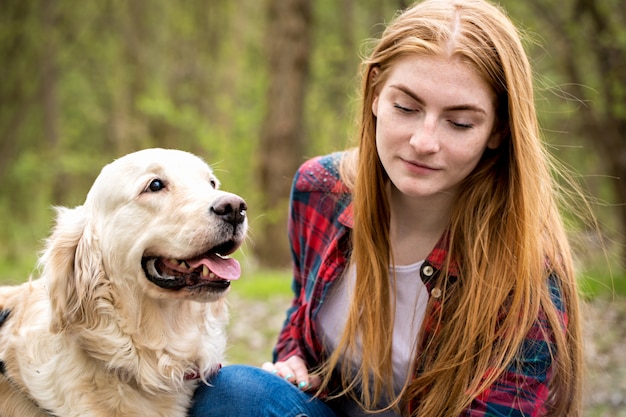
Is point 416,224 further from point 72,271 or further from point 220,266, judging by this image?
point 72,271

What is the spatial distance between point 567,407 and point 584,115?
23.1 ft

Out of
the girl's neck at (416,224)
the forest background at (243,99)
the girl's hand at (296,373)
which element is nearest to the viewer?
the girl's neck at (416,224)

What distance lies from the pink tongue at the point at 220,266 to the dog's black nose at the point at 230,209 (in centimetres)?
16

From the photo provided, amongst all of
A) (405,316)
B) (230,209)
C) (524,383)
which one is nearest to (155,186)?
(230,209)

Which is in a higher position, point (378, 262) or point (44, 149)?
point (378, 262)

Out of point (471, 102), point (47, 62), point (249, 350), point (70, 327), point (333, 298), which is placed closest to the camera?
point (471, 102)

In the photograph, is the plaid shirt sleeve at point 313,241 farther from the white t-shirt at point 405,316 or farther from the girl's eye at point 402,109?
the girl's eye at point 402,109

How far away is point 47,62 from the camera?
1522 centimetres

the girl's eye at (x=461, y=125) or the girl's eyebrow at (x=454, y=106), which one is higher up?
the girl's eyebrow at (x=454, y=106)

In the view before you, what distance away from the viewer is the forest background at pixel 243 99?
8.01m

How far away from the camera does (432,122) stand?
231 centimetres

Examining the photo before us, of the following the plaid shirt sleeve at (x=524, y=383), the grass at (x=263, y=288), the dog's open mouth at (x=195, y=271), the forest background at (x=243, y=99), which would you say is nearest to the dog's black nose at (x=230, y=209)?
the dog's open mouth at (x=195, y=271)

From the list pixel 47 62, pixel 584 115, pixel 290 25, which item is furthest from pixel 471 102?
pixel 47 62

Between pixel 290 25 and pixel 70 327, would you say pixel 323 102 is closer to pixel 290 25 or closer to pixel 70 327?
pixel 290 25
